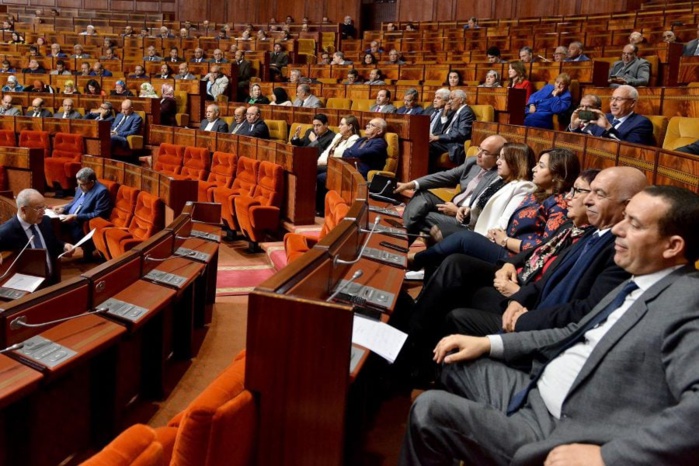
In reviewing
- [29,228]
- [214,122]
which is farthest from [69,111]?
[29,228]

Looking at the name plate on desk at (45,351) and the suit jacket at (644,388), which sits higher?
the suit jacket at (644,388)

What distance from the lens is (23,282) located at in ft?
4.35

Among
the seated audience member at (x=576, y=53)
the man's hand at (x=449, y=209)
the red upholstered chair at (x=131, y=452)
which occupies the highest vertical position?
the seated audience member at (x=576, y=53)

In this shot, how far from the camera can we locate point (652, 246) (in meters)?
0.62

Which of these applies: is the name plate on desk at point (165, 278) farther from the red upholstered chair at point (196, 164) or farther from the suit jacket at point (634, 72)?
the suit jacket at point (634, 72)

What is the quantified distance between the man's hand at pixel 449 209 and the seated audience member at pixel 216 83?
264cm

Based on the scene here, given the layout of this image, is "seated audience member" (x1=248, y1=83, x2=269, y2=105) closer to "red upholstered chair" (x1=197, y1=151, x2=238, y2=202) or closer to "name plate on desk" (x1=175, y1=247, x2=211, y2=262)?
"red upholstered chair" (x1=197, y1=151, x2=238, y2=202)

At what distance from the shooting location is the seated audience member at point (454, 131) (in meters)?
2.20

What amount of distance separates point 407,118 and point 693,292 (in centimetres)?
172

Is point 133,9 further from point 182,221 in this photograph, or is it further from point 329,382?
point 329,382

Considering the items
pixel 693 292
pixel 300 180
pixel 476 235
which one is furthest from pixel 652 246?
pixel 300 180

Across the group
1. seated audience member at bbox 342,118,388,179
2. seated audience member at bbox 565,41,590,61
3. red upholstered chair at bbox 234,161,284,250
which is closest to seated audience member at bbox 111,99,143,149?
red upholstered chair at bbox 234,161,284,250

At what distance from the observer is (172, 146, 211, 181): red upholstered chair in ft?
8.57

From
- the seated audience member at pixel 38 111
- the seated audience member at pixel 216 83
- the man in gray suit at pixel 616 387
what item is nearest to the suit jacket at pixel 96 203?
the seated audience member at pixel 38 111
